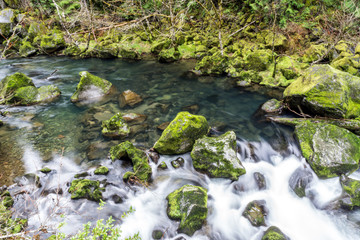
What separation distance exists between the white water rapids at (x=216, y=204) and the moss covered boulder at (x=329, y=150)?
9.6 inches

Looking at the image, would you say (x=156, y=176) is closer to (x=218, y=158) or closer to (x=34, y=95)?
(x=218, y=158)

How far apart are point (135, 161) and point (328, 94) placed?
5537mm

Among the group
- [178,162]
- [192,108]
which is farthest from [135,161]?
[192,108]

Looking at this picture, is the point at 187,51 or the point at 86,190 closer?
the point at 86,190

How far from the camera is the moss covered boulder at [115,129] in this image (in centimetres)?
616

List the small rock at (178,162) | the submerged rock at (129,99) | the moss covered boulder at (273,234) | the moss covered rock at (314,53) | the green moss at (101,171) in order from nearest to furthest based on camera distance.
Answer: the moss covered boulder at (273,234), the green moss at (101,171), the small rock at (178,162), the submerged rock at (129,99), the moss covered rock at (314,53)

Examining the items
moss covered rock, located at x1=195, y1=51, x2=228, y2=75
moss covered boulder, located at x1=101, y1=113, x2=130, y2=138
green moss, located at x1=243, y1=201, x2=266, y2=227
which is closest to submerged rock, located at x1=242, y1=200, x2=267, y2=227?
green moss, located at x1=243, y1=201, x2=266, y2=227

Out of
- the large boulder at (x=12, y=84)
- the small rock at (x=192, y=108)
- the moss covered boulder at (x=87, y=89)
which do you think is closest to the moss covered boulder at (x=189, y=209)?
the small rock at (x=192, y=108)

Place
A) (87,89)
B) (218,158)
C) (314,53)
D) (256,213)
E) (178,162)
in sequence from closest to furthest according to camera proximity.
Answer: (256,213) < (218,158) < (178,162) < (87,89) < (314,53)

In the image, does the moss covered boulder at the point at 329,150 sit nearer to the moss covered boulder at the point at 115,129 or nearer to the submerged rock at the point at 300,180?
the submerged rock at the point at 300,180

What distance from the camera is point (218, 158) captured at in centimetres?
474

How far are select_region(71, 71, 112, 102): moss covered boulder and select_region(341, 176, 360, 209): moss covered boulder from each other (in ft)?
27.6

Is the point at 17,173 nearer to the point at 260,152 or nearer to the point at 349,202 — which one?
the point at 260,152

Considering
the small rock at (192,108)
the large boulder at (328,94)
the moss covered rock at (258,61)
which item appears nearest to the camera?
the large boulder at (328,94)
